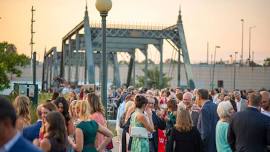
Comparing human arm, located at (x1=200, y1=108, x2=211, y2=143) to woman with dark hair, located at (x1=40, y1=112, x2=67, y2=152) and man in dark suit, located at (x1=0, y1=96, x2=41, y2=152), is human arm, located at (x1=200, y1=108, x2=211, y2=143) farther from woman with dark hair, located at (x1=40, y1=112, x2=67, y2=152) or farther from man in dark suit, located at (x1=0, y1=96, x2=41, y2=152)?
man in dark suit, located at (x1=0, y1=96, x2=41, y2=152)

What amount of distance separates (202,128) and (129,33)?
50.5 m

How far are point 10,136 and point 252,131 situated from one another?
23.2 feet

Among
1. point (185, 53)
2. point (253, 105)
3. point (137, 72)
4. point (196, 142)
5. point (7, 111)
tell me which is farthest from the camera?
point (137, 72)

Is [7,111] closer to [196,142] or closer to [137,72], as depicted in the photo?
[196,142]

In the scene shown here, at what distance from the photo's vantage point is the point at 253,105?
11.0m

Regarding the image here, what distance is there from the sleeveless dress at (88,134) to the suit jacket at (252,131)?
98.3 inches

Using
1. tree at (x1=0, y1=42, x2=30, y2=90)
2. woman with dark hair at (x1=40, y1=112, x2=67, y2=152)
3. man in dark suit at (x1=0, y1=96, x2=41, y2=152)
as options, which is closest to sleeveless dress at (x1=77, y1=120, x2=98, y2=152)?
woman with dark hair at (x1=40, y1=112, x2=67, y2=152)

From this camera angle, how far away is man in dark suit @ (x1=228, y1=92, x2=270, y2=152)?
10953 millimetres

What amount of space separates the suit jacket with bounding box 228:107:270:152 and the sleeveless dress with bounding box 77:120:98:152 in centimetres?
250

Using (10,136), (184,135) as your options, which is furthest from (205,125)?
(10,136)

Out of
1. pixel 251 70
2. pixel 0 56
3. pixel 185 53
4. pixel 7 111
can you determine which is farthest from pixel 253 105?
pixel 251 70

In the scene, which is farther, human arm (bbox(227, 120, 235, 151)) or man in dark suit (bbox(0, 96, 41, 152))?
human arm (bbox(227, 120, 235, 151))

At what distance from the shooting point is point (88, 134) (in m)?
9.80

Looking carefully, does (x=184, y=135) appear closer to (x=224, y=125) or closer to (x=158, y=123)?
→ (x=224, y=125)
